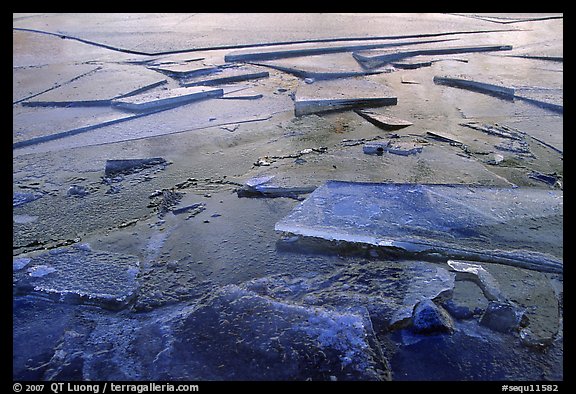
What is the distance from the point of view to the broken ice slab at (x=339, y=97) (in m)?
3.54

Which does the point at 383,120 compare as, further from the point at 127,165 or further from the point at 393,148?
the point at 127,165

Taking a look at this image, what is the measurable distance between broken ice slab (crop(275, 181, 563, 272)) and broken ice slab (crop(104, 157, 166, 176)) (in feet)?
3.43

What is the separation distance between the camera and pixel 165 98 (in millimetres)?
3688

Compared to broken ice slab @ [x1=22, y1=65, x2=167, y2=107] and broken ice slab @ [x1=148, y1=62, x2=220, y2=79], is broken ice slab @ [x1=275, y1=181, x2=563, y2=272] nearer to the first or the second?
broken ice slab @ [x1=22, y1=65, x2=167, y2=107]

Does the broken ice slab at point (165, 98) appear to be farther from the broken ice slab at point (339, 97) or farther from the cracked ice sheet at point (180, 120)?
the broken ice slab at point (339, 97)

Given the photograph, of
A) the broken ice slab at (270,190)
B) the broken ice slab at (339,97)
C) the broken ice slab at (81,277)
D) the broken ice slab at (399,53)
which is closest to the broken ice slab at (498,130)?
the broken ice slab at (339,97)

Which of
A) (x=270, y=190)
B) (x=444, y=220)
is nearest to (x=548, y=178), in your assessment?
(x=444, y=220)

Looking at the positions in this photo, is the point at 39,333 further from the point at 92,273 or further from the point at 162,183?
the point at 162,183

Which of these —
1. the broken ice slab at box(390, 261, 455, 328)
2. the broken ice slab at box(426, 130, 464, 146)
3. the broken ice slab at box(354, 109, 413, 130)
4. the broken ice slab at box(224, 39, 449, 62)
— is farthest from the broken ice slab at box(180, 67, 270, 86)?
the broken ice slab at box(390, 261, 455, 328)

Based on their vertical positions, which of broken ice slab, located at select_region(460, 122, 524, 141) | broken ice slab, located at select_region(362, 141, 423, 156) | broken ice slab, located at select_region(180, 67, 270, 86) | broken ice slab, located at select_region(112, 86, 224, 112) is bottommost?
broken ice slab, located at select_region(362, 141, 423, 156)

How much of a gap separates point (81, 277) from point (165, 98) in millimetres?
2261

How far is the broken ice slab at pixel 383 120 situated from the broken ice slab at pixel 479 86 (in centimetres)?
109

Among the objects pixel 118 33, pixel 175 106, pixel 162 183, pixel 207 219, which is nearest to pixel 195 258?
pixel 207 219

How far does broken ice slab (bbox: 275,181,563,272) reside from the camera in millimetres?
1748
